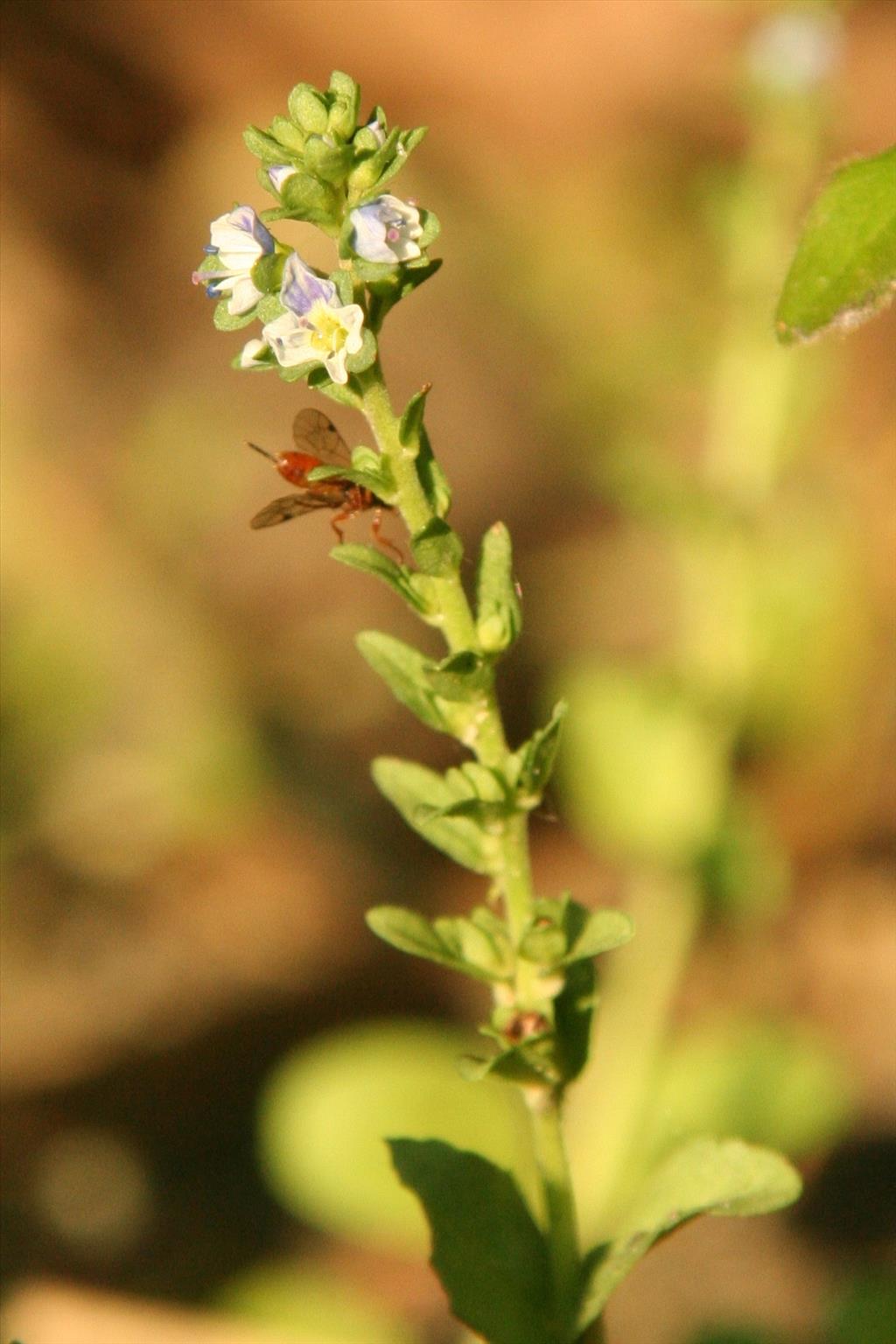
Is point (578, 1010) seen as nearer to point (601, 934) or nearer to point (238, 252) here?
point (601, 934)

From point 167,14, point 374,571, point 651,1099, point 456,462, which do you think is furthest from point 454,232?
point 374,571

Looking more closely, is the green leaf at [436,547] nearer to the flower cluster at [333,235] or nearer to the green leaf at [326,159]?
the flower cluster at [333,235]

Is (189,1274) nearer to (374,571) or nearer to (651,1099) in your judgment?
(651,1099)

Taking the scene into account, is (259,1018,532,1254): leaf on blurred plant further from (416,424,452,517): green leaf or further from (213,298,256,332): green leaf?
(213,298,256,332): green leaf

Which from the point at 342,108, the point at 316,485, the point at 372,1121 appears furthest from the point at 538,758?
the point at 372,1121

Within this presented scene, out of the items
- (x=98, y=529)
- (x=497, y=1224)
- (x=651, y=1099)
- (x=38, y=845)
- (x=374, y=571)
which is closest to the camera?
(x=374, y=571)

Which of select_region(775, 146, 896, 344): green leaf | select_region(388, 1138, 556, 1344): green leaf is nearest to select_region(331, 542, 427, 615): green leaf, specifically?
select_region(775, 146, 896, 344): green leaf

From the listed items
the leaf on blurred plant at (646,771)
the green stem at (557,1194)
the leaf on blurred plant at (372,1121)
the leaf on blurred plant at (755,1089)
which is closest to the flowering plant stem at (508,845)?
the green stem at (557,1194)

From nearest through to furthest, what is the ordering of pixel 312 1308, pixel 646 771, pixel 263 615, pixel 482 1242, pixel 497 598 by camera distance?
pixel 497 598 < pixel 482 1242 < pixel 312 1308 < pixel 646 771 < pixel 263 615
